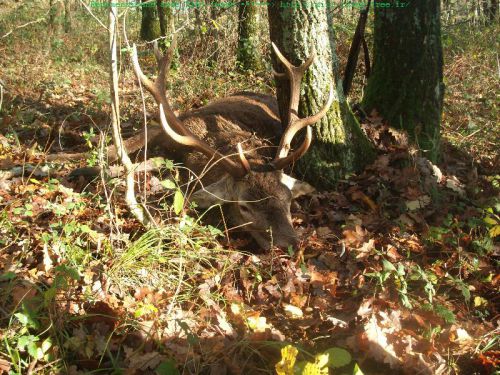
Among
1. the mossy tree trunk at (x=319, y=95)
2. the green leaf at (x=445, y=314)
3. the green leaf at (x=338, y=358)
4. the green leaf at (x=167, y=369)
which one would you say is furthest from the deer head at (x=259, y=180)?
the green leaf at (x=167, y=369)

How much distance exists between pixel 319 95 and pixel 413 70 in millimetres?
1350

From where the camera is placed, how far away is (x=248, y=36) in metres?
10.2

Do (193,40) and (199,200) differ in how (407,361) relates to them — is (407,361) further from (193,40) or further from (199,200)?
(193,40)

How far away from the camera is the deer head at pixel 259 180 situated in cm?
485

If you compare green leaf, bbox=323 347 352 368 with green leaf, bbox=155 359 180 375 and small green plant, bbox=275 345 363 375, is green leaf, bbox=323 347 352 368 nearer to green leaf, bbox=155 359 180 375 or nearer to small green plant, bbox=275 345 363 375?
small green plant, bbox=275 345 363 375

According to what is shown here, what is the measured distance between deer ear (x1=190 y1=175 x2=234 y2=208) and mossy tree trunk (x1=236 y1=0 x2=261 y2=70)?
530 cm

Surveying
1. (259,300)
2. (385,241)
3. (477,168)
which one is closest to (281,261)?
(259,300)

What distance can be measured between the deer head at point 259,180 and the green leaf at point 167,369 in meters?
1.92

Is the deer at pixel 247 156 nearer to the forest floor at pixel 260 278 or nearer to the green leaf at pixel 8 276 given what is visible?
the forest floor at pixel 260 278

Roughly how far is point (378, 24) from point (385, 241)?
3113 millimetres

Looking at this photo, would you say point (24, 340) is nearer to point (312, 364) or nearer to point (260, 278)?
point (312, 364)

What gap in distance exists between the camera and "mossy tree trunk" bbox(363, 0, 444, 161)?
232 inches

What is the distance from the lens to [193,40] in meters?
10.3

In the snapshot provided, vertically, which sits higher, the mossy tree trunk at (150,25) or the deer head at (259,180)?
the mossy tree trunk at (150,25)
